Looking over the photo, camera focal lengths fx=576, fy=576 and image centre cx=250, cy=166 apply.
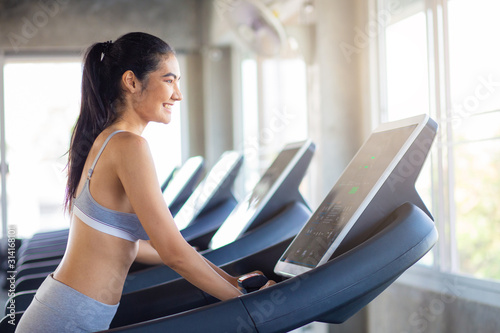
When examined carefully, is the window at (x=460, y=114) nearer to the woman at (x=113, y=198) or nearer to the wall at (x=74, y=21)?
the woman at (x=113, y=198)

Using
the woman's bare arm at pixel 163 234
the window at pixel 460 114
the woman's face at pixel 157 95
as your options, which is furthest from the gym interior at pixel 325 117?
the woman's face at pixel 157 95

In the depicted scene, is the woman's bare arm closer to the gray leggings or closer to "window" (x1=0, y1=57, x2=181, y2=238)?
the gray leggings

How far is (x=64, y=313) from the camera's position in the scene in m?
1.33

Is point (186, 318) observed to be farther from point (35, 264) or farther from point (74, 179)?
point (35, 264)

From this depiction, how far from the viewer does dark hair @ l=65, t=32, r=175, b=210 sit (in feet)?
4.81

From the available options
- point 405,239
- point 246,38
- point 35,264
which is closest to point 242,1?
point 246,38

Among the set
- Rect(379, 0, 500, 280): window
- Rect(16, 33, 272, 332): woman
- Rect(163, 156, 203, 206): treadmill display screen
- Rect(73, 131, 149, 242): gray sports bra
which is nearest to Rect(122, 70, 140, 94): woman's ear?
Rect(16, 33, 272, 332): woman

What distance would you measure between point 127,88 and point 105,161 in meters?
0.22

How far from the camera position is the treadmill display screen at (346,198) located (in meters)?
1.36

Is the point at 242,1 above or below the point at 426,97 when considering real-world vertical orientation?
above

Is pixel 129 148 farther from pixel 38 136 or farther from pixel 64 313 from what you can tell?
pixel 38 136

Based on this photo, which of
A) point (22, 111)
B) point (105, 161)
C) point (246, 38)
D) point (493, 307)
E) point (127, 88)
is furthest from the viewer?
point (22, 111)

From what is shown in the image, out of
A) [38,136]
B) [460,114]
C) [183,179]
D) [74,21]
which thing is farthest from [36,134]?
[460,114]

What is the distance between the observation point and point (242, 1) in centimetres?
344
